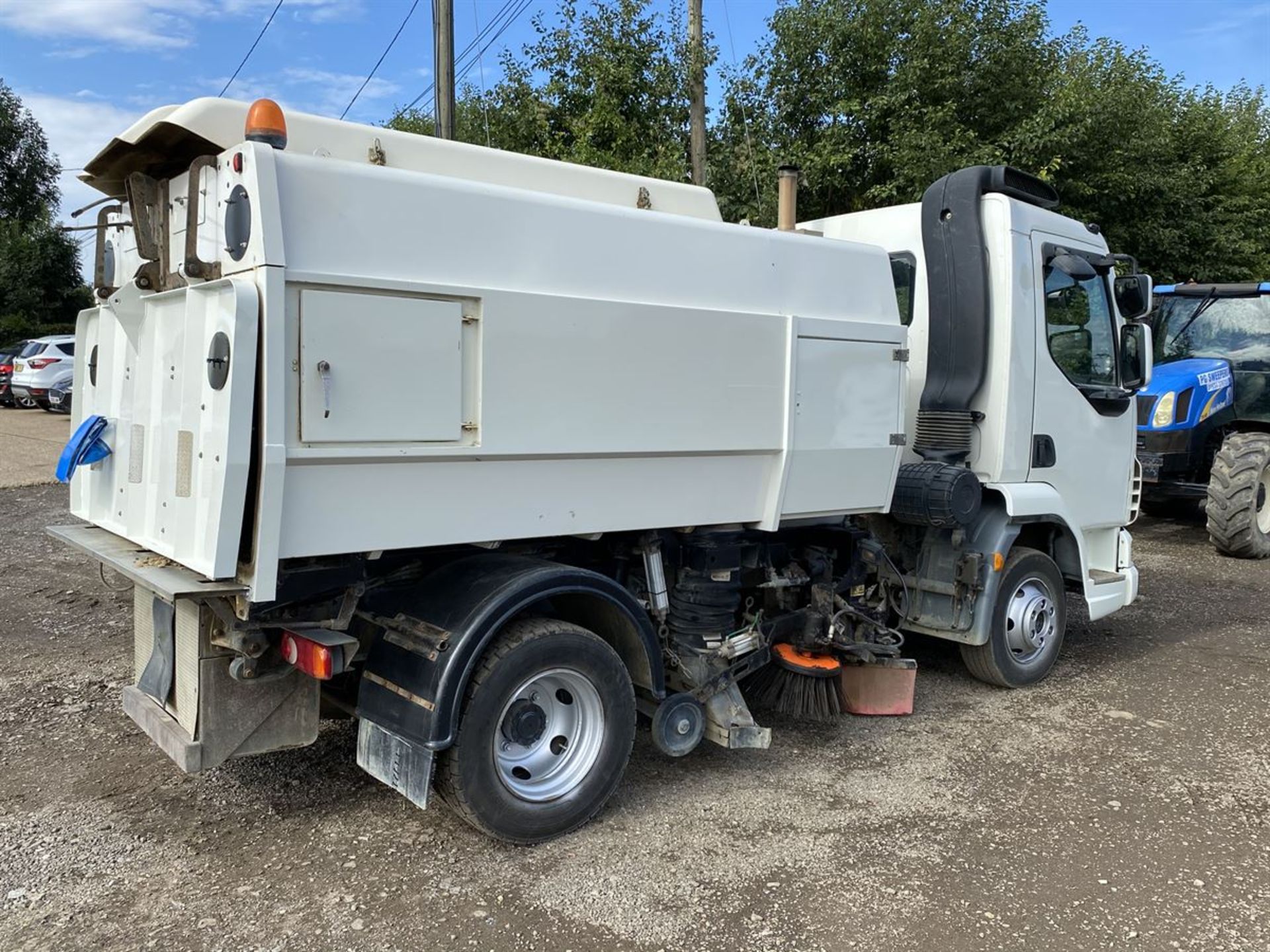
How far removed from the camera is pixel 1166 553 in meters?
10.4

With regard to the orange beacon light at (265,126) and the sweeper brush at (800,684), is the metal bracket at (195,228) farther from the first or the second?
the sweeper brush at (800,684)

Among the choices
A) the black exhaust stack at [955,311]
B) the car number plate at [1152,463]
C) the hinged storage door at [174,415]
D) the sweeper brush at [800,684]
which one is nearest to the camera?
the hinged storage door at [174,415]

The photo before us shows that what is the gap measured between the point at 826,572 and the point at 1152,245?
13.7 meters

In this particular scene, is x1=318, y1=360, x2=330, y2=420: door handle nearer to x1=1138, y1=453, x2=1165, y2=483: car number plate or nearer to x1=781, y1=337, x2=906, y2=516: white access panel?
x1=781, y1=337, x2=906, y2=516: white access panel

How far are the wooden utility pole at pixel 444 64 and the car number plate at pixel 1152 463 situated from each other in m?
7.77

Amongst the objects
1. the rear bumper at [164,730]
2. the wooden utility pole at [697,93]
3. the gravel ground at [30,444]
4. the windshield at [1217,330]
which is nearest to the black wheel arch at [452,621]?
the rear bumper at [164,730]

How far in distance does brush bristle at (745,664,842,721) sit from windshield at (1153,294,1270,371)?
8.20 m

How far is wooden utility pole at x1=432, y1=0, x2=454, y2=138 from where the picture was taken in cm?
978

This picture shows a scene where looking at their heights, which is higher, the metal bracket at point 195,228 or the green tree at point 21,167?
the green tree at point 21,167

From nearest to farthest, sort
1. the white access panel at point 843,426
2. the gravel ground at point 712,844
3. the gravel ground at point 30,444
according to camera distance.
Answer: the gravel ground at point 712,844 < the white access panel at point 843,426 < the gravel ground at point 30,444

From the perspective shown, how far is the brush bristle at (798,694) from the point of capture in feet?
15.9

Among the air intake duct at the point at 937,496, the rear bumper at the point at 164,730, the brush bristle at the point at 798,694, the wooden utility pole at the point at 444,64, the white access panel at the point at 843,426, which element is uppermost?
the wooden utility pole at the point at 444,64

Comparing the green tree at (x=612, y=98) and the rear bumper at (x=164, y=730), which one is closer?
the rear bumper at (x=164, y=730)

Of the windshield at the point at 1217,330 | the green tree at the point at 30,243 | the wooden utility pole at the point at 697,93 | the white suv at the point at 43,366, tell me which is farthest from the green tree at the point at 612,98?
the green tree at the point at 30,243
